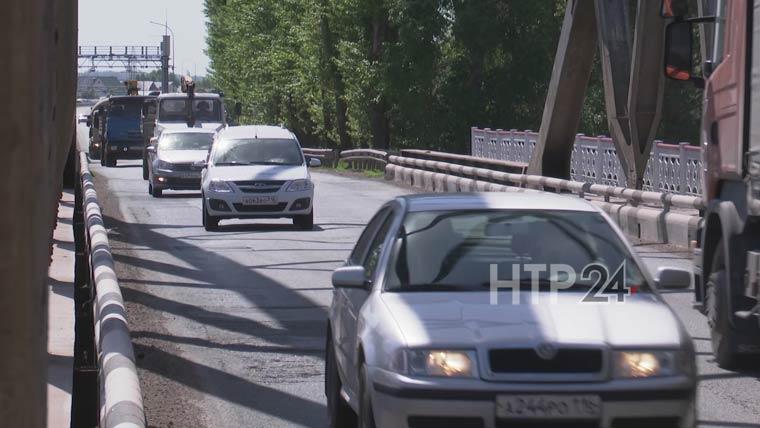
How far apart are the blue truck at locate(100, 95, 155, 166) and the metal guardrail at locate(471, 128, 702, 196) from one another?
16.4 m

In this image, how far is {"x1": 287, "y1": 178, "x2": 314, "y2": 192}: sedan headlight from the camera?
23562mm

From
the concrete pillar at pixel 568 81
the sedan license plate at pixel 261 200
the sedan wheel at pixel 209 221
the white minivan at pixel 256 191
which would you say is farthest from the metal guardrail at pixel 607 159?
the sedan wheel at pixel 209 221

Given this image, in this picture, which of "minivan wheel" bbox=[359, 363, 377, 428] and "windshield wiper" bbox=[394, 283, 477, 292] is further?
"windshield wiper" bbox=[394, 283, 477, 292]

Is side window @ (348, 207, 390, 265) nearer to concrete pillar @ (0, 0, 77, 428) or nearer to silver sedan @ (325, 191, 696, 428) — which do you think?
silver sedan @ (325, 191, 696, 428)

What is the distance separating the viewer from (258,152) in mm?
24812

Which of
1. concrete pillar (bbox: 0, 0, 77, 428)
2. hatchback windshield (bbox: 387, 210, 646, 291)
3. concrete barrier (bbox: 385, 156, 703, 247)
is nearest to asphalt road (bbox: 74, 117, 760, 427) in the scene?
concrete barrier (bbox: 385, 156, 703, 247)

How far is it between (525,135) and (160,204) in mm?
12901

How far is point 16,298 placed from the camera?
167 inches

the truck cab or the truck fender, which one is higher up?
the truck cab

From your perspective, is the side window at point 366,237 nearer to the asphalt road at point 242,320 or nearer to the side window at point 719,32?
the asphalt road at point 242,320

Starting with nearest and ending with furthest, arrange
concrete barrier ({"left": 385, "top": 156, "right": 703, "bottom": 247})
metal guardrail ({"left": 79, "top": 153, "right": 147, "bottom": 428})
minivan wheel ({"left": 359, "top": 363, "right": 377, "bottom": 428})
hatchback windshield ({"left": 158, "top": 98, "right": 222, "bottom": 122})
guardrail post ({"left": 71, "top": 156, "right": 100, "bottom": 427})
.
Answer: metal guardrail ({"left": 79, "top": 153, "right": 147, "bottom": 428}) → minivan wheel ({"left": 359, "top": 363, "right": 377, "bottom": 428}) → guardrail post ({"left": 71, "top": 156, "right": 100, "bottom": 427}) → concrete barrier ({"left": 385, "top": 156, "right": 703, "bottom": 247}) → hatchback windshield ({"left": 158, "top": 98, "right": 222, "bottom": 122})

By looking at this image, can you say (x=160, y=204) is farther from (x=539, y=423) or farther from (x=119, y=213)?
(x=539, y=423)

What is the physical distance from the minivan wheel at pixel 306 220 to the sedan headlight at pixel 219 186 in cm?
124

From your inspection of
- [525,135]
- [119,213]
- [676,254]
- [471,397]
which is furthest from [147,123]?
[471,397]
